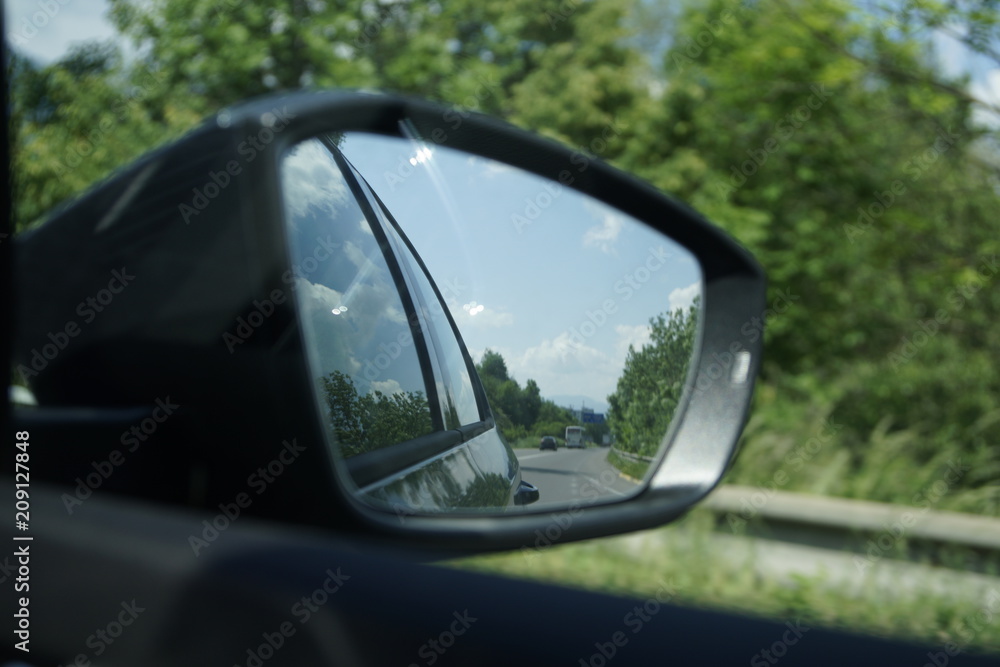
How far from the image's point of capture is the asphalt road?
150 centimetres

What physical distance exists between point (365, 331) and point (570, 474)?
1.41ft

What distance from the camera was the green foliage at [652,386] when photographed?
166cm

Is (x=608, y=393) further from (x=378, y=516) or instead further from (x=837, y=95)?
(x=837, y=95)

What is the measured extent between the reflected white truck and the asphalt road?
1cm

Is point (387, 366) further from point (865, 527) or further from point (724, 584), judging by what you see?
point (865, 527)

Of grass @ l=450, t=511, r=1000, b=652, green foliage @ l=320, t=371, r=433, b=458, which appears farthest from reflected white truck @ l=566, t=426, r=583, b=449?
grass @ l=450, t=511, r=1000, b=652

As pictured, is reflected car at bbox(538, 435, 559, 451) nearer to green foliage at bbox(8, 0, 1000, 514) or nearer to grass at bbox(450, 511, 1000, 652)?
grass at bbox(450, 511, 1000, 652)

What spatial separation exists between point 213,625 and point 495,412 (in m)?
0.58

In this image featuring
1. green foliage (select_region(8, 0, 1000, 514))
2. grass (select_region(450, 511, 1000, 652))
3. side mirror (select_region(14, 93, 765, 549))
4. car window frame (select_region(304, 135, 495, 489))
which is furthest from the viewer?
green foliage (select_region(8, 0, 1000, 514))

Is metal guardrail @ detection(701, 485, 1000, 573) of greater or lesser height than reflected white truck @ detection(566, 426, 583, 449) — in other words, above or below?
below

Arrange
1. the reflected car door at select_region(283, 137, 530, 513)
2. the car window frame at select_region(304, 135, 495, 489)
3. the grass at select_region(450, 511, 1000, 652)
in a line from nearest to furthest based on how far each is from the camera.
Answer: the reflected car door at select_region(283, 137, 530, 513) → the car window frame at select_region(304, 135, 495, 489) → the grass at select_region(450, 511, 1000, 652)

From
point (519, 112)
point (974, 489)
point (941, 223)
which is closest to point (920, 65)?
point (941, 223)

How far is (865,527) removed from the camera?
18.9 feet

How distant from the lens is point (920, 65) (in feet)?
21.8
